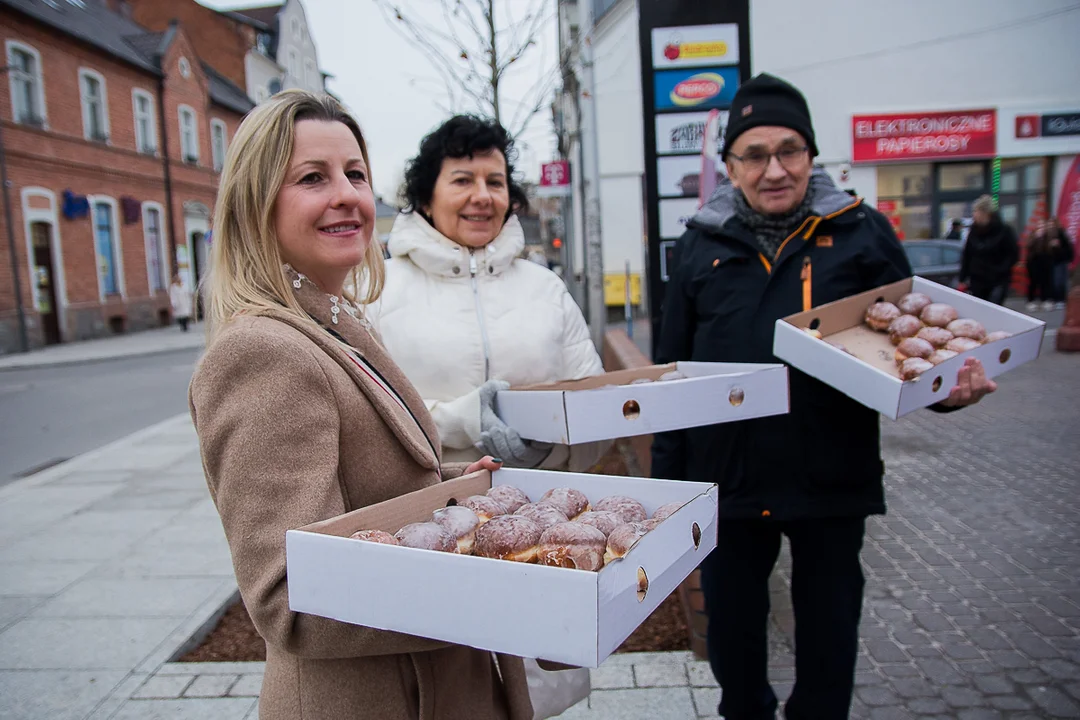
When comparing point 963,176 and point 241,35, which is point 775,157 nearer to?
point 963,176

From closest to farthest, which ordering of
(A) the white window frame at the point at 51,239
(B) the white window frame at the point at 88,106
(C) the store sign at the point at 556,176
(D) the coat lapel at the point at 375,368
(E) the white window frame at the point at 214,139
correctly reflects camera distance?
(D) the coat lapel at the point at 375,368 → (C) the store sign at the point at 556,176 → (A) the white window frame at the point at 51,239 → (B) the white window frame at the point at 88,106 → (E) the white window frame at the point at 214,139

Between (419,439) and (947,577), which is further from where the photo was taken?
(947,577)

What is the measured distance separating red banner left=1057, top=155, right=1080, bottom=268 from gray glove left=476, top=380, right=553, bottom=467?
838 inches

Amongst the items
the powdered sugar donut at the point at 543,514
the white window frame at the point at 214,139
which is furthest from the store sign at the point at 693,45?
the white window frame at the point at 214,139

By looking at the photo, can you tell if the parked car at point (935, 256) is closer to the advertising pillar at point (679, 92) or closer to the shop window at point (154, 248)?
the advertising pillar at point (679, 92)

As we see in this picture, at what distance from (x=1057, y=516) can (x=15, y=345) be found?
71.8ft

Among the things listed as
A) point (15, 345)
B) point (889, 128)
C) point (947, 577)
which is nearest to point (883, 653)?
point (947, 577)

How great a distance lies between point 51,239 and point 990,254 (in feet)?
73.4

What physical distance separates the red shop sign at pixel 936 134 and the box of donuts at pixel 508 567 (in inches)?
819

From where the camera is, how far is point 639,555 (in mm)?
1222

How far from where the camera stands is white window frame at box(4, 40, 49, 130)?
19453 millimetres

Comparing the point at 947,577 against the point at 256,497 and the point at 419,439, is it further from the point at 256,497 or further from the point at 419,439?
the point at 256,497

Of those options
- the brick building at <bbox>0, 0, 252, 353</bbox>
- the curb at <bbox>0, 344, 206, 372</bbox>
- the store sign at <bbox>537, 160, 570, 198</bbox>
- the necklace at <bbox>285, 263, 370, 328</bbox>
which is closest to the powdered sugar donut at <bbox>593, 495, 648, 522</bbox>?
the necklace at <bbox>285, 263, 370, 328</bbox>

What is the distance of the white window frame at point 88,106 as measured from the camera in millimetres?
22672
